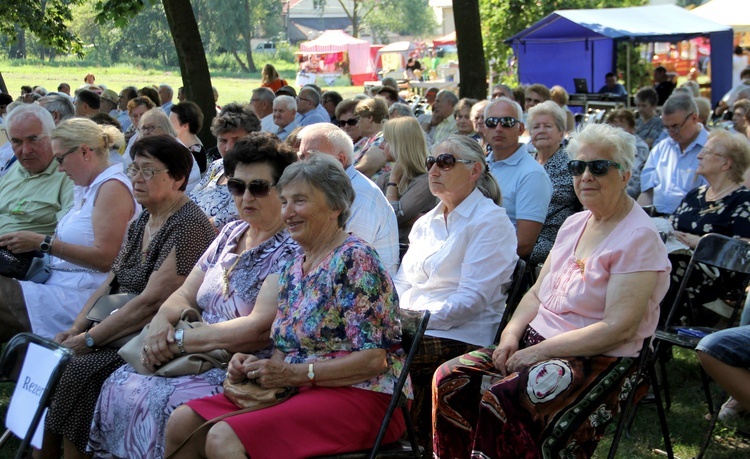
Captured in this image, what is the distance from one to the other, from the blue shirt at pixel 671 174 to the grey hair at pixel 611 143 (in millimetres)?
2969

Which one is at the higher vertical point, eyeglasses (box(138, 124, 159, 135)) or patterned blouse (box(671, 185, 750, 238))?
eyeglasses (box(138, 124, 159, 135))

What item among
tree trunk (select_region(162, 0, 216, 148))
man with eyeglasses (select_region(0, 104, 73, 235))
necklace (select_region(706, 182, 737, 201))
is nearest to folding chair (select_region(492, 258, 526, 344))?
necklace (select_region(706, 182, 737, 201))

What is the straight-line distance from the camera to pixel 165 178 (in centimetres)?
431

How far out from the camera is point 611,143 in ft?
12.1

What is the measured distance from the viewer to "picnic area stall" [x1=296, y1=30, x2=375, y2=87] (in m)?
51.3

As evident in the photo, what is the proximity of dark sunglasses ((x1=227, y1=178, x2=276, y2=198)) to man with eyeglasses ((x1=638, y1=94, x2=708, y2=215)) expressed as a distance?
388 centimetres

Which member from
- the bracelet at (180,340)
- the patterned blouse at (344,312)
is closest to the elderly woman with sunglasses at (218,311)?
the bracelet at (180,340)

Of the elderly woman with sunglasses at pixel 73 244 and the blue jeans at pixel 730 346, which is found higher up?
the elderly woman with sunglasses at pixel 73 244

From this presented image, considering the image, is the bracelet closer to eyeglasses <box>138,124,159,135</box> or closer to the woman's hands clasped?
the woman's hands clasped

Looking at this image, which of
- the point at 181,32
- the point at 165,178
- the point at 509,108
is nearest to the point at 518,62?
the point at 181,32

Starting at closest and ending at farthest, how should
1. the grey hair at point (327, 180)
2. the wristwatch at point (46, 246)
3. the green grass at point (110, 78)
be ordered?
the grey hair at point (327, 180), the wristwatch at point (46, 246), the green grass at point (110, 78)

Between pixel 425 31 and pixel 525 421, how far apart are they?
89.6 m

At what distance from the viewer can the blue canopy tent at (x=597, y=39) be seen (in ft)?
62.6

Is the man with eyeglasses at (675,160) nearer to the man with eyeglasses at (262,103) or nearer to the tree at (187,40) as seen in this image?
the man with eyeglasses at (262,103)
